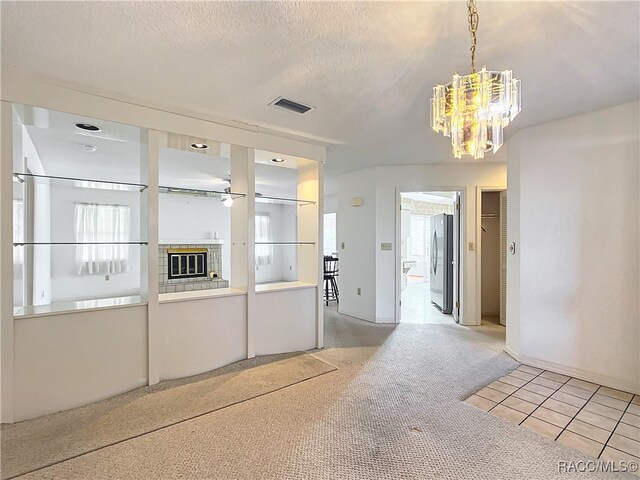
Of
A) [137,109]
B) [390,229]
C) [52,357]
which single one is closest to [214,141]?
[137,109]

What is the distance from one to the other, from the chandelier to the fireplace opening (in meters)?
5.78

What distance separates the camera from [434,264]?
583cm

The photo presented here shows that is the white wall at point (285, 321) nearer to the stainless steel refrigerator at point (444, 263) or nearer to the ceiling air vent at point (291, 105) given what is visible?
the ceiling air vent at point (291, 105)

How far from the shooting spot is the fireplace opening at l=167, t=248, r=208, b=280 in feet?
19.9

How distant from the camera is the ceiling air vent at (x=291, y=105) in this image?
2355mm

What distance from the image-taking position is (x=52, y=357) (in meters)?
2.12

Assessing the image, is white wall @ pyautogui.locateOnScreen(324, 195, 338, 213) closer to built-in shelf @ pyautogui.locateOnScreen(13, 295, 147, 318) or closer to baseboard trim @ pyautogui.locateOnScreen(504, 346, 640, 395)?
baseboard trim @ pyautogui.locateOnScreen(504, 346, 640, 395)

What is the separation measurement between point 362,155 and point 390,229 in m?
1.22

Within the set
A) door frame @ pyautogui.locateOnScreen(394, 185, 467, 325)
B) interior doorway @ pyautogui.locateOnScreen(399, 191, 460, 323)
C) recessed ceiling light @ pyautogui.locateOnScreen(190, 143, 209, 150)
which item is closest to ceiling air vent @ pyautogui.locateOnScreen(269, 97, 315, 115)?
recessed ceiling light @ pyautogui.locateOnScreen(190, 143, 209, 150)

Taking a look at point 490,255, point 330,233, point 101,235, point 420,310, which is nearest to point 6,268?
point 101,235

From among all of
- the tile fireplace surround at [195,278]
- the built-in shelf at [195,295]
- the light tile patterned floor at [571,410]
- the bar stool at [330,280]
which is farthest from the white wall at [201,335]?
the bar stool at [330,280]

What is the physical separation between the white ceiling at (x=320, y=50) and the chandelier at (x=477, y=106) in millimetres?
259

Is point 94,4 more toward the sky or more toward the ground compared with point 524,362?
more toward the sky

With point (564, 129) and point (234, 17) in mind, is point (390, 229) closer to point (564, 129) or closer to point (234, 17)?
point (564, 129)
